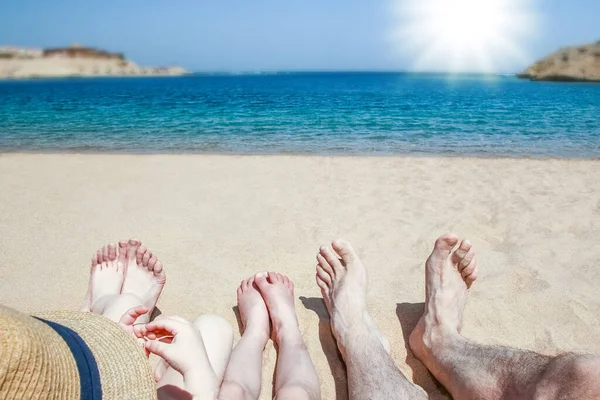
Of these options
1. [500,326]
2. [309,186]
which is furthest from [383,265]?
[309,186]

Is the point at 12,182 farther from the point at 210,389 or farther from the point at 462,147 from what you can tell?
the point at 462,147

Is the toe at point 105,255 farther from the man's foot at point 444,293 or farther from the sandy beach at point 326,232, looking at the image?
the man's foot at point 444,293

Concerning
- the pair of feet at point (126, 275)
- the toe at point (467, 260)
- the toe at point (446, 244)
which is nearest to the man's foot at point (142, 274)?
the pair of feet at point (126, 275)

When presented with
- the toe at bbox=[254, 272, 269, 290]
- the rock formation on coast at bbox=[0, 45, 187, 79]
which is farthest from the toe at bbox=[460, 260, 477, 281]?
the rock formation on coast at bbox=[0, 45, 187, 79]

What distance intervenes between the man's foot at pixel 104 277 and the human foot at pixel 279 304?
76cm

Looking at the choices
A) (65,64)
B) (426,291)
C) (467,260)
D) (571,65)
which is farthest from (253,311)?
(65,64)

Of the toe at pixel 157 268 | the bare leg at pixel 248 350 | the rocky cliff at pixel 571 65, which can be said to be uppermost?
the rocky cliff at pixel 571 65

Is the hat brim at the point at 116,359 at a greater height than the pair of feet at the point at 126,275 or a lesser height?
greater

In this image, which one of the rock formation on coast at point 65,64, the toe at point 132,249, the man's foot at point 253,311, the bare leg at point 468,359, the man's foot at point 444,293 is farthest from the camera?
the rock formation on coast at point 65,64

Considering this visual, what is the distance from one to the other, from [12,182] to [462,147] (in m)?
6.26

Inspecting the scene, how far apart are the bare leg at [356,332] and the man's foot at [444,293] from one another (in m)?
0.20

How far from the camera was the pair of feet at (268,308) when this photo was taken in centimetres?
223

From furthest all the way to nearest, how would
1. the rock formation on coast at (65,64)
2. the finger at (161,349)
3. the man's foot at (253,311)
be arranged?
the rock formation on coast at (65,64), the man's foot at (253,311), the finger at (161,349)

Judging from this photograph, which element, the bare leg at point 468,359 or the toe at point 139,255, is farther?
the toe at point 139,255
